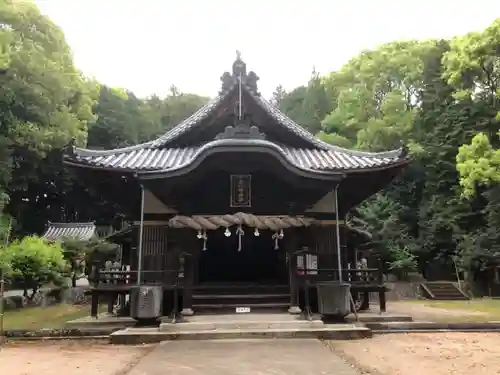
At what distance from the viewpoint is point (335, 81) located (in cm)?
4138

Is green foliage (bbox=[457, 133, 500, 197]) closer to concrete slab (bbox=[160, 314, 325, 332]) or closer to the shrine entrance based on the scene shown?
the shrine entrance

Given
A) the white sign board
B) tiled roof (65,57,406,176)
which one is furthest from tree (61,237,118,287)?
the white sign board

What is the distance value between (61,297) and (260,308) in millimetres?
12843

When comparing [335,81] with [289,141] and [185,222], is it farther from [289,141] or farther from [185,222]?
[185,222]

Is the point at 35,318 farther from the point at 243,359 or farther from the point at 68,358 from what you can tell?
Result: the point at 243,359

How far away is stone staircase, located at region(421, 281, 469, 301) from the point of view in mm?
23312

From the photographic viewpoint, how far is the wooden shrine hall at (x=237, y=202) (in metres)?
11.7

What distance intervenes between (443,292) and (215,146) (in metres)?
18.2

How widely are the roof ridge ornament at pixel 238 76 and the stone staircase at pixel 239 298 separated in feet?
20.2

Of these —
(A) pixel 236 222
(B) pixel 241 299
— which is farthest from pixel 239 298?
(A) pixel 236 222

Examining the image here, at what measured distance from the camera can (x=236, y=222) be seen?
37.6 ft

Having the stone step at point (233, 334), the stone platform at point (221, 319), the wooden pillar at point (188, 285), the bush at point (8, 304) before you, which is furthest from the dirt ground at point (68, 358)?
the bush at point (8, 304)

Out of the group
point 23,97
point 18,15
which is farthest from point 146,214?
point 18,15

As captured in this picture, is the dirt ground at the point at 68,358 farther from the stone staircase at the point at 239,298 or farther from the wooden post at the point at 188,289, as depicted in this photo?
the stone staircase at the point at 239,298
